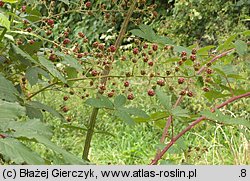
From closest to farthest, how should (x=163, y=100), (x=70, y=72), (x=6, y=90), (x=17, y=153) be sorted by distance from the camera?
(x=17, y=153) < (x=6, y=90) < (x=163, y=100) < (x=70, y=72)

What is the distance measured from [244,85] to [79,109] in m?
1.40

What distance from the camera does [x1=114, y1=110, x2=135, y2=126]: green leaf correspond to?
47.3 inches

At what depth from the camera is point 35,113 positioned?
1235mm

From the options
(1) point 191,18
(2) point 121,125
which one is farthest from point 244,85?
(1) point 191,18

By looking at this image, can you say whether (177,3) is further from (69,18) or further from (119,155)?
(119,155)

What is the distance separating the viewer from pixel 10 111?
3.02 ft

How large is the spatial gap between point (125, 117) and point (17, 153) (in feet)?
1.30

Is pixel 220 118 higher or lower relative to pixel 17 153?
higher


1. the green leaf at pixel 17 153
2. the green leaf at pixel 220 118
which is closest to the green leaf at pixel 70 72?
the green leaf at pixel 220 118

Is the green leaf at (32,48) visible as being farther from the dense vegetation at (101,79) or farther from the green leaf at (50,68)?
the green leaf at (50,68)

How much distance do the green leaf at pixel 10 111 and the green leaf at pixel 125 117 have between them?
0.33 meters

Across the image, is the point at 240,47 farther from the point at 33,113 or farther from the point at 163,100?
the point at 33,113

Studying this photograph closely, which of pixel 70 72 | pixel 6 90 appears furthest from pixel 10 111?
pixel 70 72

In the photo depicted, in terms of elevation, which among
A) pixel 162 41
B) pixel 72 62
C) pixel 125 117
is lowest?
pixel 125 117
